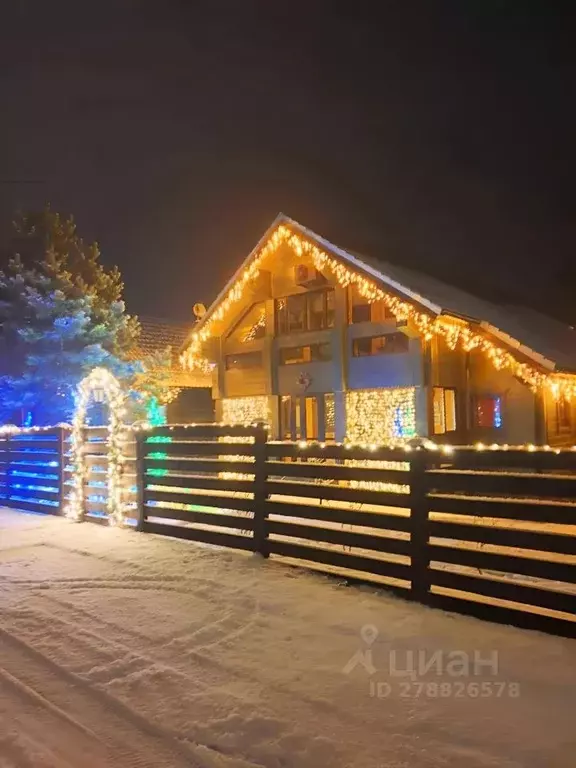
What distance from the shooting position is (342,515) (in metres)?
6.11

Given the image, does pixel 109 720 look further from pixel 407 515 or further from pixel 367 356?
pixel 367 356

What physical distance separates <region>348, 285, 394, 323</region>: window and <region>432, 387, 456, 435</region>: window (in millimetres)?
2098

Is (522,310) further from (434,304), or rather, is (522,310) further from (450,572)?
(450,572)

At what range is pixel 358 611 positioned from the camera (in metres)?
5.19

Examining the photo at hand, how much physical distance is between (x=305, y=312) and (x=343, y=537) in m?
9.71

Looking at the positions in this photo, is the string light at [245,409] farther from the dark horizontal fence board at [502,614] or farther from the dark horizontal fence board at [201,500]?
the dark horizontal fence board at [502,614]

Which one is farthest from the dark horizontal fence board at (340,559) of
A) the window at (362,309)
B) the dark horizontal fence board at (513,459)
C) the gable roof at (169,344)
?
the gable roof at (169,344)

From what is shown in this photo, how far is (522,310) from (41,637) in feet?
59.4

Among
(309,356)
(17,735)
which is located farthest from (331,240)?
(17,735)

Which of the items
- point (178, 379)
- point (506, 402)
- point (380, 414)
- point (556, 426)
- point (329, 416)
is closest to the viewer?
point (506, 402)

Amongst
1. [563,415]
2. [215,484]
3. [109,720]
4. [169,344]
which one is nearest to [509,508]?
[109,720]

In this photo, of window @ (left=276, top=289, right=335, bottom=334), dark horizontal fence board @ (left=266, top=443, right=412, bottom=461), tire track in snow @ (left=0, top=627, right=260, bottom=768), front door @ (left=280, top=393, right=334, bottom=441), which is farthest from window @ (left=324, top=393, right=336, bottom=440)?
tire track in snow @ (left=0, top=627, right=260, bottom=768)

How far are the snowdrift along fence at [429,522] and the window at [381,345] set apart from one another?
22.1 feet

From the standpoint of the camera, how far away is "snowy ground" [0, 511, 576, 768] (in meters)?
3.15
